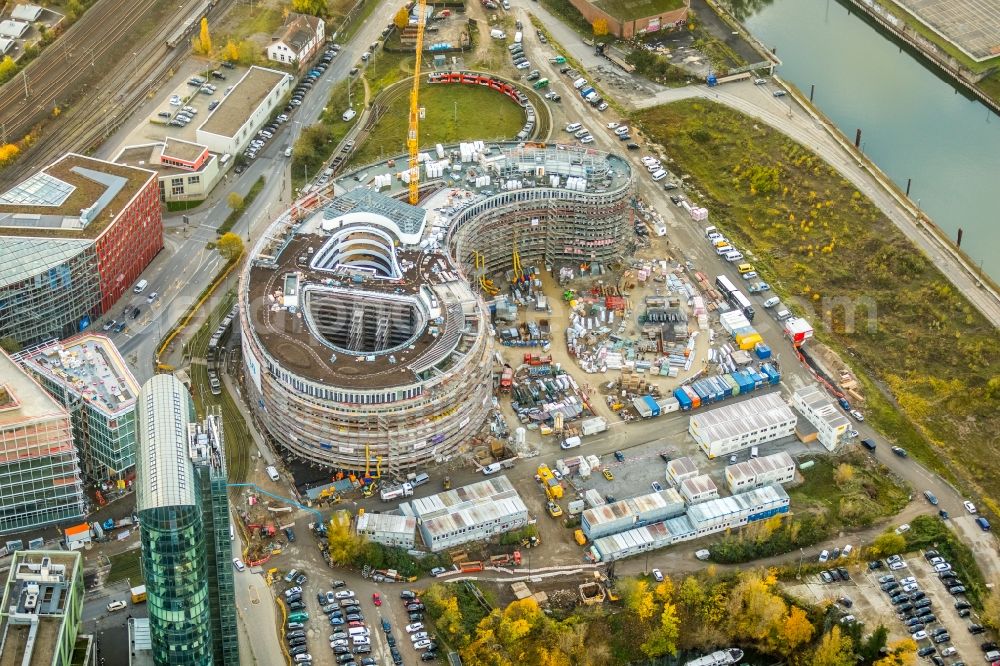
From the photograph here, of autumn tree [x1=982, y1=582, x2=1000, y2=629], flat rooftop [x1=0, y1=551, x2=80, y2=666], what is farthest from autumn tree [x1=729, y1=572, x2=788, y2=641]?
flat rooftop [x1=0, y1=551, x2=80, y2=666]

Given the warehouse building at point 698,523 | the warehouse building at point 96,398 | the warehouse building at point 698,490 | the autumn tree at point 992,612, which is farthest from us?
the warehouse building at point 698,490

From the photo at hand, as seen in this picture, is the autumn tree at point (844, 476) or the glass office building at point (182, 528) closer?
the glass office building at point (182, 528)

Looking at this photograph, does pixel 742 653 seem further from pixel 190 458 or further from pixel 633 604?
pixel 190 458

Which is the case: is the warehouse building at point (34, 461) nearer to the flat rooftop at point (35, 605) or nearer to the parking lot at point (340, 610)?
the flat rooftop at point (35, 605)

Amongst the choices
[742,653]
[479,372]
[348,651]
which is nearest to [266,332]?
[479,372]

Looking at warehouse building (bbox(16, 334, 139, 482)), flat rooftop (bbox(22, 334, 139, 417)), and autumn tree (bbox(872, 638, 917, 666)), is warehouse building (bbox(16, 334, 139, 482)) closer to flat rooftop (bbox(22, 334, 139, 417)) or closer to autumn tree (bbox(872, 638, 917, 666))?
flat rooftop (bbox(22, 334, 139, 417))

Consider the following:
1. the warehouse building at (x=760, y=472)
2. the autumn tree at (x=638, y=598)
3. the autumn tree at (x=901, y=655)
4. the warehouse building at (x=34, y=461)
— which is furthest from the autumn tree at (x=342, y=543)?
the autumn tree at (x=901, y=655)
